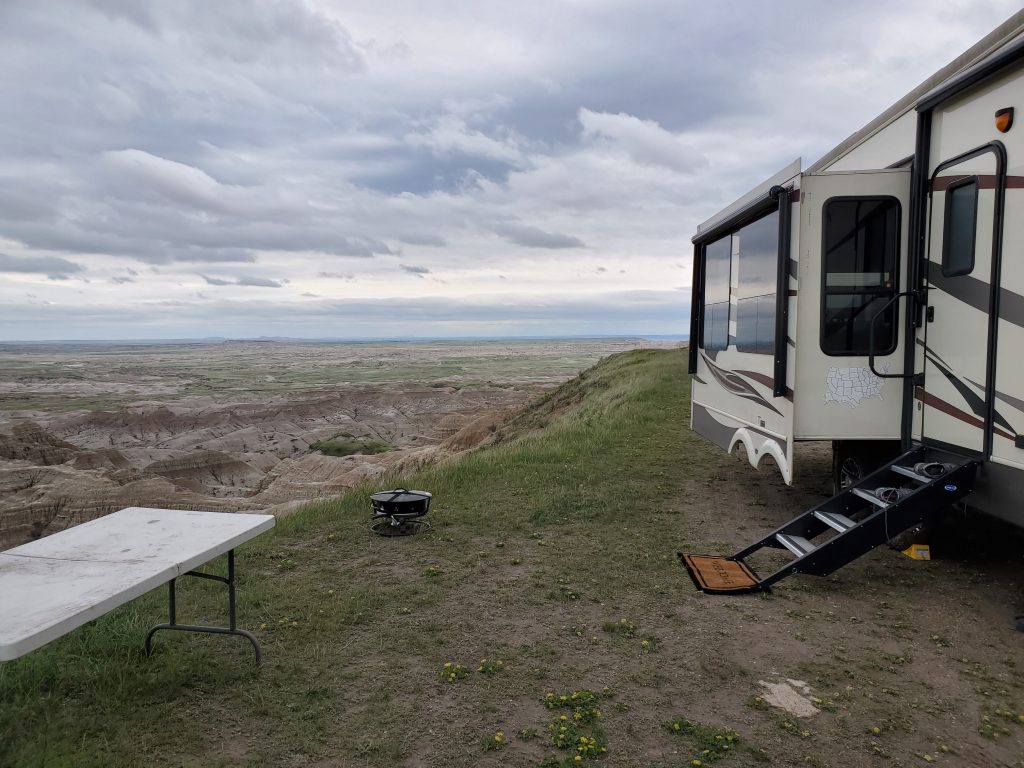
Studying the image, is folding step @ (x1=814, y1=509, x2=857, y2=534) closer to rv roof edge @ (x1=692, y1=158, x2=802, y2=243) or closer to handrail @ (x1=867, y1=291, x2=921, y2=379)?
handrail @ (x1=867, y1=291, x2=921, y2=379)

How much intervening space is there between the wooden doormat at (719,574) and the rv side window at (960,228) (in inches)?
115

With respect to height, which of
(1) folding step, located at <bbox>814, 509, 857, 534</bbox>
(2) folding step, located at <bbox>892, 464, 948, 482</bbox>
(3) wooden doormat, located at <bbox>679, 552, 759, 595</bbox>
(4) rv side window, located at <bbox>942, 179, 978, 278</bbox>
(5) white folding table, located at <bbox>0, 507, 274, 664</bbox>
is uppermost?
(4) rv side window, located at <bbox>942, 179, 978, 278</bbox>

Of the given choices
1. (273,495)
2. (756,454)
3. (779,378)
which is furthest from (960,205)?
(273,495)

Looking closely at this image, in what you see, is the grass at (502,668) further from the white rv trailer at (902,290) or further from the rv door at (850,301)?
the rv door at (850,301)

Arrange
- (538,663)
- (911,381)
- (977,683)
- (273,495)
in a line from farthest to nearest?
(273,495) < (911,381) < (538,663) < (977,683)

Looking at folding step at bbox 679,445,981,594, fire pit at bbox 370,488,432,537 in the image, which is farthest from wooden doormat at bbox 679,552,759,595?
fire pit at bbox 370,488,432,537

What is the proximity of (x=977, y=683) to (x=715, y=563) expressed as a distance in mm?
2369

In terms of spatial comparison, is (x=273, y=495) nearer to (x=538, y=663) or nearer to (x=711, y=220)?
(x=711, y=220)

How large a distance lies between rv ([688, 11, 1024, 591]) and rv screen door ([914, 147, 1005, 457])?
1 cm

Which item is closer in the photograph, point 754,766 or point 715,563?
point 754,766

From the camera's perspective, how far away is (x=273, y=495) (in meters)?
24.4

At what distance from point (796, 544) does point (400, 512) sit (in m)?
3.89

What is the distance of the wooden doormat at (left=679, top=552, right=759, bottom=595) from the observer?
5.56m

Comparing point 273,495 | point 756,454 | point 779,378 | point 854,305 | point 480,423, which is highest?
point 854,305
